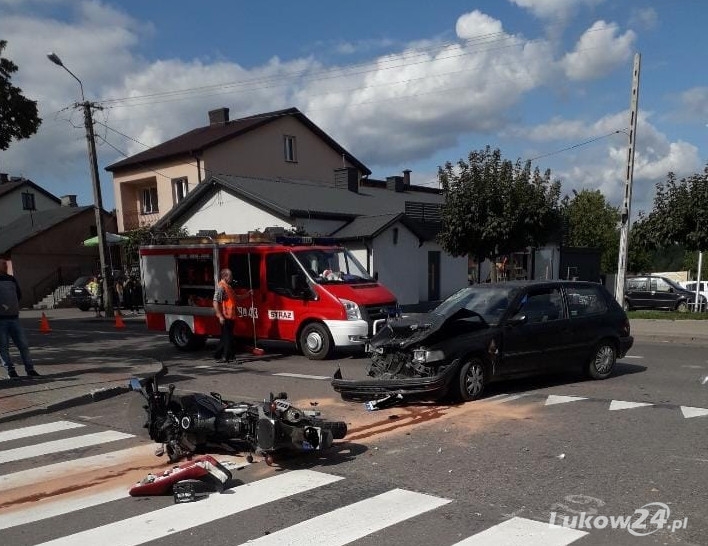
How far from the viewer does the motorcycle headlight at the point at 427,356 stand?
752 cm

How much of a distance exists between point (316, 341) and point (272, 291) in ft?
4.76

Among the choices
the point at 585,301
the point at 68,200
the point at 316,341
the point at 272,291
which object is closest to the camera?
the point at 585,301

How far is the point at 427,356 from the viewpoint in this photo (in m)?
7.55

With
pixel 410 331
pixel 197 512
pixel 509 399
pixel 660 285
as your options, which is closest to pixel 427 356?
pixel 410 331

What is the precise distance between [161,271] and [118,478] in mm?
9409

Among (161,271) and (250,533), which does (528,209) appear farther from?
(250,533)

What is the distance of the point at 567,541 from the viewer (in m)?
3.89

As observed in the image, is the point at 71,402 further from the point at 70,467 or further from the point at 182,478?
the point at 182,478

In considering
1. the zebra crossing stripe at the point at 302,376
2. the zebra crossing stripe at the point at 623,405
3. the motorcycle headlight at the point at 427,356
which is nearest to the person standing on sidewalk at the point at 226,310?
the zebra crossing stripe at the point at 302,376

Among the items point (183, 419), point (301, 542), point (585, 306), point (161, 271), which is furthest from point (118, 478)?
point (161, 271)

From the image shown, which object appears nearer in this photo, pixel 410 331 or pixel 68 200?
pixel 410 331

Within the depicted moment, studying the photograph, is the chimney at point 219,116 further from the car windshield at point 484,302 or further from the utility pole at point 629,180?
the car windshield at point 484,302

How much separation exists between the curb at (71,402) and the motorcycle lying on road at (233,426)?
2.64 m

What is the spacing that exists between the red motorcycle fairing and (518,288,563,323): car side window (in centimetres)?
510
